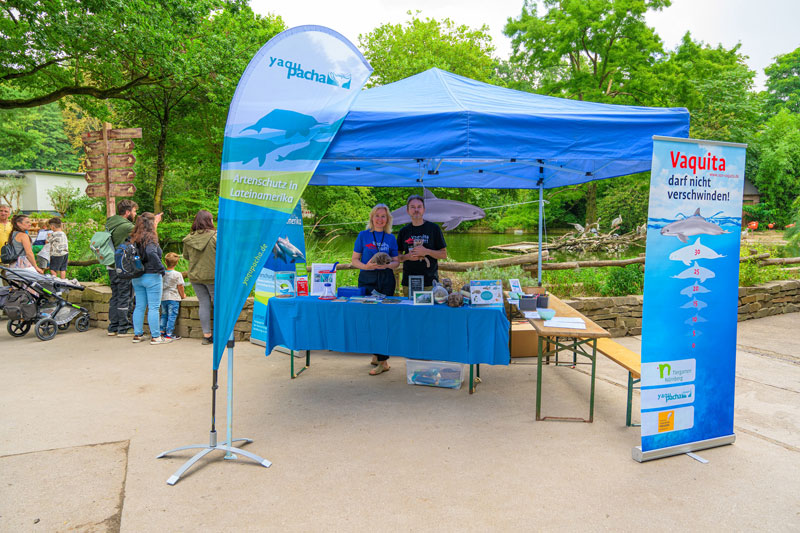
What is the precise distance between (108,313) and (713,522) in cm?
730

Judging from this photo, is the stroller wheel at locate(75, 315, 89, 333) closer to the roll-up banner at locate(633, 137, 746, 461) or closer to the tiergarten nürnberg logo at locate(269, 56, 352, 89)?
the tiergarten nürnberg logo at locate(269, 56, 352, 89)

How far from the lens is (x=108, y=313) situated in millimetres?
6902

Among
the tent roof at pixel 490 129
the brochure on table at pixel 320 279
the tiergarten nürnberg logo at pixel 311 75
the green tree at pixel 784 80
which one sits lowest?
the brochure on table at pixel 320 279

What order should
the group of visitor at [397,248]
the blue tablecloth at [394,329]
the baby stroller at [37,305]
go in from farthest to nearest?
the baby stroller at [37,305], the group of visitor at [397,248], the blue tablecloth at [394,329]

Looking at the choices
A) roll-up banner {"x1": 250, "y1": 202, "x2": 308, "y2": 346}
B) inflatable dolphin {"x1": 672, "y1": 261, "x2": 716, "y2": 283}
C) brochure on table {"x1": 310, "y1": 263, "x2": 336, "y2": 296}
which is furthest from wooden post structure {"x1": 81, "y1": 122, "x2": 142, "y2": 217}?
inflatable dolphin {"x1": 672, "y1": 261, "x2": 716, "y2": 283}

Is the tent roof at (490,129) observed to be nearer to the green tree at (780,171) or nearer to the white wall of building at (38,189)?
the white wall of building at (38,189)

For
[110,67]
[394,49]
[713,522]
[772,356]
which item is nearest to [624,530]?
[713,522]

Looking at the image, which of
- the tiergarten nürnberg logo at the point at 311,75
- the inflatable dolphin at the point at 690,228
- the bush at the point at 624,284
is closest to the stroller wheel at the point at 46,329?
the tiergarten nürnberg logo at the point at 311,75

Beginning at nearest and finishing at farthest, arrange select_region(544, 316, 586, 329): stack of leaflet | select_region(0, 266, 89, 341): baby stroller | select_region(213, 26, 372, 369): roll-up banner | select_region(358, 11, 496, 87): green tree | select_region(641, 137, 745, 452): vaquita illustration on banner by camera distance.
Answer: select_region(213, 26, 372, 369): roll-up banner < select_region(641, 137, 745, 452): vaquita illustration on banner < select_region(544, 316, 586, 329): stack of leaflet < select_region(0, 266, 89, 341): baby stroller < select_region(358, 11, 496, 87): green tree

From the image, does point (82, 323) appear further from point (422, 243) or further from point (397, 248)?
point (422, 243)

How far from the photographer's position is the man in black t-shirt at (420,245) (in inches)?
185

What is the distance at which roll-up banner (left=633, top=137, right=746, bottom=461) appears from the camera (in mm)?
3027

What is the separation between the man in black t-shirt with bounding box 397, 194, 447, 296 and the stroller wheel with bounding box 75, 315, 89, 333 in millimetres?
4982

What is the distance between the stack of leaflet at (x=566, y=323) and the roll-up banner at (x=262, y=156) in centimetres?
224
